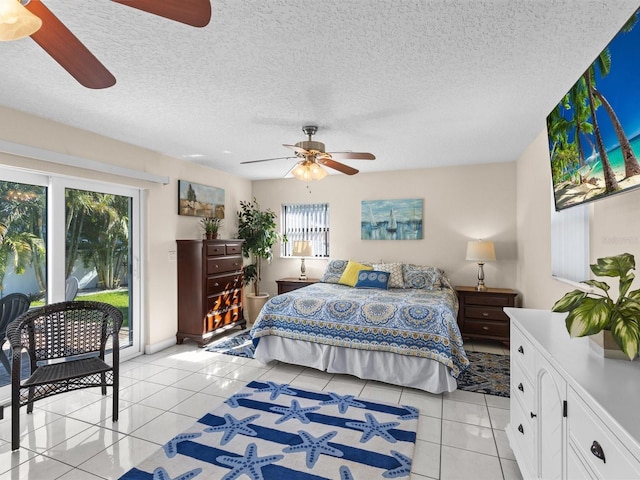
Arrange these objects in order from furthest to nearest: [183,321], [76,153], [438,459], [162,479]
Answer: [183,321]
[76,153]
[438,459]
[162,479]

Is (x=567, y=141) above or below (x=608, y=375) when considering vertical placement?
above

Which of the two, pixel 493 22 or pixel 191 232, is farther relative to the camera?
pixel 191 232

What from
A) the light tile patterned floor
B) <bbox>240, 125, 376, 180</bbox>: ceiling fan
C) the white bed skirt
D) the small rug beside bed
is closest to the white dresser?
the light tile patterned floor

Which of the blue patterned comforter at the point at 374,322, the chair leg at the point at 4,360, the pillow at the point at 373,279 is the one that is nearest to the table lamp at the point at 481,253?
the blue patterned comforter at the point at 374,322

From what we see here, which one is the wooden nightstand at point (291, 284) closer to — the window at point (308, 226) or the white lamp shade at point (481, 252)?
the window at point (308, 226)

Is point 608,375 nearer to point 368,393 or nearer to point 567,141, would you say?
point 567,141

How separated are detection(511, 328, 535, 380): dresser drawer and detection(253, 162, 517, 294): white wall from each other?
2.85m

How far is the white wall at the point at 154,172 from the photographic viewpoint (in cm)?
281

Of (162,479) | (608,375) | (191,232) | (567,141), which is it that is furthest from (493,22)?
(191,232)

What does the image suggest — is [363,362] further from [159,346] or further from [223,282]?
[159,346]

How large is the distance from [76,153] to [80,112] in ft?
1.81

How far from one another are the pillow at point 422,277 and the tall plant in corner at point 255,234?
7.13ft

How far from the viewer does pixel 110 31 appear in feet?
5.68

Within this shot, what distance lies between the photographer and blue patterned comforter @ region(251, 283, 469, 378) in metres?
2.90
